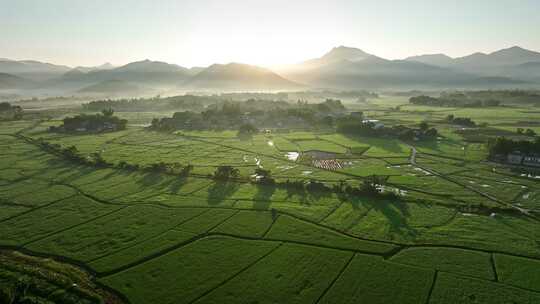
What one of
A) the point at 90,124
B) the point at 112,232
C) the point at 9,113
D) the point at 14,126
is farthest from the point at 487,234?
the point at 9,113

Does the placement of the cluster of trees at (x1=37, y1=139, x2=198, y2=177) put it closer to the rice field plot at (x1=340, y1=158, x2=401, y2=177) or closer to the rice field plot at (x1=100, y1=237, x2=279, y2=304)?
the rice field plot at (x1=100, y1=237, x2=279, y2=304)

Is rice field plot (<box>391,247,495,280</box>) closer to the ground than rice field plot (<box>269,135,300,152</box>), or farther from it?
closer to the ground

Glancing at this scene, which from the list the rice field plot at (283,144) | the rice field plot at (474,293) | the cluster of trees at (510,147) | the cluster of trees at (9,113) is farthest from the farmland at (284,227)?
the cluster of trees at (9,113)

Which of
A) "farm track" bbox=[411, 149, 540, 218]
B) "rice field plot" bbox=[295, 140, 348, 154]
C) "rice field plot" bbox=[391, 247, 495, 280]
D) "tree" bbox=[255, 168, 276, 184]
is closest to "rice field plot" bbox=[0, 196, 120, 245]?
"tree" bbox=[255, 168, 276, 184]

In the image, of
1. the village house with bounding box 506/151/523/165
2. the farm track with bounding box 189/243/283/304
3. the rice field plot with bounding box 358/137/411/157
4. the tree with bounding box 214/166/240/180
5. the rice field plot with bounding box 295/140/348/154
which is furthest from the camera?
the rice field plot with bounding box 295/140/348/154

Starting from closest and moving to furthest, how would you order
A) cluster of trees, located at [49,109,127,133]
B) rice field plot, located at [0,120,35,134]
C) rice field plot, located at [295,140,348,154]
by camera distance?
rice field plot, located at [295,140,348,154] → rice field plot, located at [0,120,35,134] → cluster of trees, located at [49,109,127,133]
